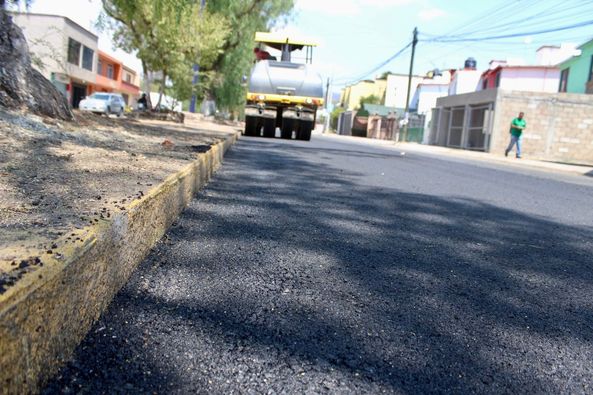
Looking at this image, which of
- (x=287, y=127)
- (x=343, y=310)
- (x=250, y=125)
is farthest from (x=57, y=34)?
(x=343, y=310)

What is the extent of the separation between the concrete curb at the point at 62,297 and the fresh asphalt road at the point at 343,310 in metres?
0.07

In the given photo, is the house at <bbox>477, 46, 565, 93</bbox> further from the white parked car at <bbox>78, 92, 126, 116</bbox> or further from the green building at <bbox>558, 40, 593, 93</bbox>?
the white parked car at <bbox>78, 92, 126, 116</bbox>

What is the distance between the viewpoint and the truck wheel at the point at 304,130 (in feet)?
54.6

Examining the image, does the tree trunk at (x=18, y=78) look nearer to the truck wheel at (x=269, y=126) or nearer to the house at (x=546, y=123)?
the truck wheel at (x=269, y=126)

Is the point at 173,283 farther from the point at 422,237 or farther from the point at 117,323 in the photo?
the point at 422,237

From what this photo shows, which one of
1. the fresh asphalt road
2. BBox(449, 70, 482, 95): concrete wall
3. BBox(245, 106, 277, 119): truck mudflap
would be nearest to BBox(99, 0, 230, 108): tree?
BBox(245, 106, 277, 119): truck mudflap

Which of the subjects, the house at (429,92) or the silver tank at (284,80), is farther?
the house at (429,92)

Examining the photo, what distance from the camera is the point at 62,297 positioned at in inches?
56.7

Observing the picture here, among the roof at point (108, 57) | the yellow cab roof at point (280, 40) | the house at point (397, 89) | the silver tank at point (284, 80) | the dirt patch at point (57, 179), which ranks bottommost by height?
the dirt patch at point (57, 179)

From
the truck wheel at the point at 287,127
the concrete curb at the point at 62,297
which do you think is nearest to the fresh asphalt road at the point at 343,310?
the concrete curb at the point at 62,297

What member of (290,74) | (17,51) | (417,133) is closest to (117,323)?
(17,51)

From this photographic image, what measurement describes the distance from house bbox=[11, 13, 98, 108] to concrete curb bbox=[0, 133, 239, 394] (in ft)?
102

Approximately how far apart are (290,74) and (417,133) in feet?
85.4

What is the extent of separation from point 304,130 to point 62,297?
52.8 ft
